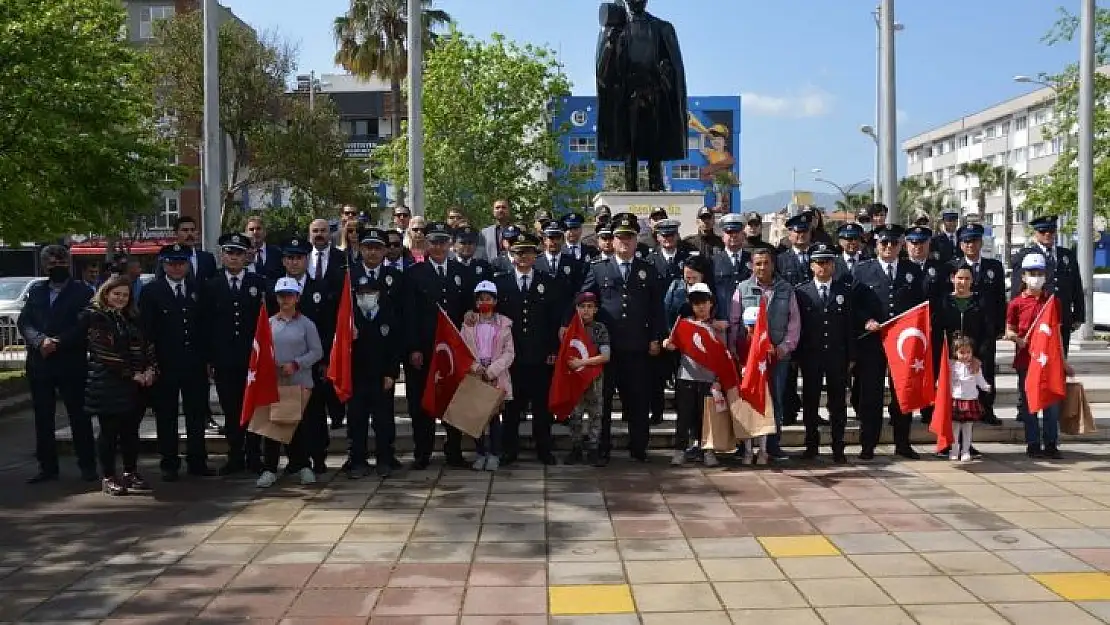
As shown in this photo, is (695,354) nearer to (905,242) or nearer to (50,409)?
(905,242)

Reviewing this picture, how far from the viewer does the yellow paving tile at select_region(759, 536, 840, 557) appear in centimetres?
643

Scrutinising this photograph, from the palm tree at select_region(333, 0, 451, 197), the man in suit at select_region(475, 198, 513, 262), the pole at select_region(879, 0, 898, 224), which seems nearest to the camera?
the man in suit at select_region(475, 198, 513, 262)

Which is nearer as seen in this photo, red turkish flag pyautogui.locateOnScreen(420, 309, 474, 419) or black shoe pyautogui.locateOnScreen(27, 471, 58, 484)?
black shoe pyautogui.locateOnScreen(27, 471, 58, 484)

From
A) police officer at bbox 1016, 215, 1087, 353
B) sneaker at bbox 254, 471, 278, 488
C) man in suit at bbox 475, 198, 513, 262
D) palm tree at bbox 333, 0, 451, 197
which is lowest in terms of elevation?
sneaker at bbox 254, 471, 278, 488

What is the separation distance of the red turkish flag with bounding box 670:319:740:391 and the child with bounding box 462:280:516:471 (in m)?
1.47

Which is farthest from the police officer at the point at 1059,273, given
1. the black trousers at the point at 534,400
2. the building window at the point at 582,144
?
the building window at the point at 582,144

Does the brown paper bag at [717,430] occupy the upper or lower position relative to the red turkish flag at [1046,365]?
lower

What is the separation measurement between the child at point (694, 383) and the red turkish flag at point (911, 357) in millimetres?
1559

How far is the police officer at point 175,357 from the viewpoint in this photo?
29.6 feet

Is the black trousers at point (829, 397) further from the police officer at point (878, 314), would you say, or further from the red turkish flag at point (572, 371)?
the red turkish flag at point (572, 371)

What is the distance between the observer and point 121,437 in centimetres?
859

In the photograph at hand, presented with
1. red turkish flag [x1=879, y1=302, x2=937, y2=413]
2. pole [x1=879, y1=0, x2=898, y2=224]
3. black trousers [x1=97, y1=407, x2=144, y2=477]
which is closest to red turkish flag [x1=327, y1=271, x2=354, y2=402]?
black trousers [x1=97, y1=407, x2=144, y2=477]

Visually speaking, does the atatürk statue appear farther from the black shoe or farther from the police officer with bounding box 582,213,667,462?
the black shoe

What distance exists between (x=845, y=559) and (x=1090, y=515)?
7.30 feet
